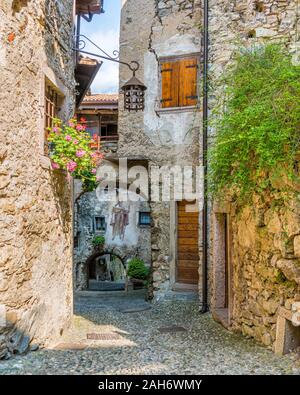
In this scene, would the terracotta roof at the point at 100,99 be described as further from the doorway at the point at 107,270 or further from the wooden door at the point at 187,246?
the doorway at the point at 107,270

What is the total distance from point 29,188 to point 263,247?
107 inches

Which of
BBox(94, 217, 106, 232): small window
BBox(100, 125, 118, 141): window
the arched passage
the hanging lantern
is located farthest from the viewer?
the arched passage

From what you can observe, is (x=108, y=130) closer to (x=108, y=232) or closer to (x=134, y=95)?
(x=108, y=232)

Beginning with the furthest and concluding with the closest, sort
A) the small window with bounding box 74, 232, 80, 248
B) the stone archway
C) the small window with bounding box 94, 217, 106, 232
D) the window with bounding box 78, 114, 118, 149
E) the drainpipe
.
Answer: the stone archway, the small window with bounding box 74, 232, 80, 248, the small window with bounding box 94, 217, 106, 232, the window with bounding box 78, 114, 118, 149, the drainpipe

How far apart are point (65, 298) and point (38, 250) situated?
1.65 m

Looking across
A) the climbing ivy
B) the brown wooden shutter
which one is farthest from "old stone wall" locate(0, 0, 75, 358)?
the brown wooden shutter

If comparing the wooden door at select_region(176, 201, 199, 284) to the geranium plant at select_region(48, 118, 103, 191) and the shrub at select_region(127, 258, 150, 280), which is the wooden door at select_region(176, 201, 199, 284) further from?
the shrub at select_region(127, 258, 150, 280)

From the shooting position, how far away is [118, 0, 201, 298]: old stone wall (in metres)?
9.69

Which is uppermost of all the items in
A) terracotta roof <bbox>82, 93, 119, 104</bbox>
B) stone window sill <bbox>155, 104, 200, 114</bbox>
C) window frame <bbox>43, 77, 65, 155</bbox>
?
terracotta roof <bbox>82, 93, 119, 104</bbox>

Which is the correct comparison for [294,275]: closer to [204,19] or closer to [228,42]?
[228,42]

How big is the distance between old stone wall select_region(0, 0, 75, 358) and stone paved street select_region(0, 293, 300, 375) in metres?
0.38

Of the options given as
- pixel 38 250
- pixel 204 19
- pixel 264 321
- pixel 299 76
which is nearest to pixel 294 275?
pixel 264 321

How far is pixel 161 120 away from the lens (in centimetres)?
991

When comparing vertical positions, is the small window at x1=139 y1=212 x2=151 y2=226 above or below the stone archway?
above
